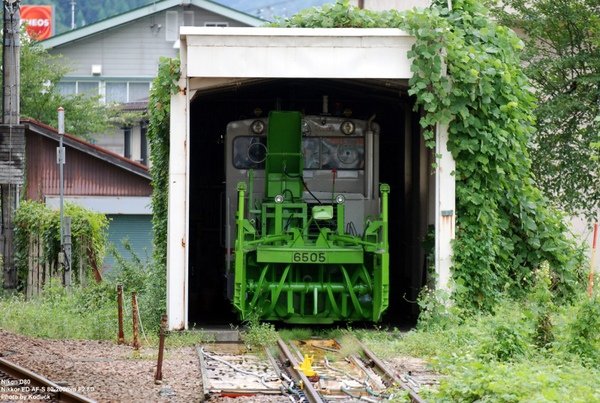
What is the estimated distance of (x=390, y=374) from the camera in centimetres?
1226

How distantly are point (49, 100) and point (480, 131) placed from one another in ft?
85.7

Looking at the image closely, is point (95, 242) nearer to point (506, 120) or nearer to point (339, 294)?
point (339, 294)

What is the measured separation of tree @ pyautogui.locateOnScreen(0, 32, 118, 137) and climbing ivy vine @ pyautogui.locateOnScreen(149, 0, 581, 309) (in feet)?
73.1

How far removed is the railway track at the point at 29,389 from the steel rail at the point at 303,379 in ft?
7.03

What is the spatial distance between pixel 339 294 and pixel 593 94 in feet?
24.9

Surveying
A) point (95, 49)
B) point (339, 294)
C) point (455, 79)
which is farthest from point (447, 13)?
point (95, 49)

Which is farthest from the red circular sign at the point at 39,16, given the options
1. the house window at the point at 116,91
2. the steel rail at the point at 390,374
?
the steel rail at the point at 390,374

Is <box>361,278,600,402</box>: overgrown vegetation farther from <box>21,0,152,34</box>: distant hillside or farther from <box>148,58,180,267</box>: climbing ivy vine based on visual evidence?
<box>21,0,152,34</box>: distant hillside

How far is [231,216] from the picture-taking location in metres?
18.1

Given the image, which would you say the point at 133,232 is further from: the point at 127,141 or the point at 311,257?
the point at 311,257

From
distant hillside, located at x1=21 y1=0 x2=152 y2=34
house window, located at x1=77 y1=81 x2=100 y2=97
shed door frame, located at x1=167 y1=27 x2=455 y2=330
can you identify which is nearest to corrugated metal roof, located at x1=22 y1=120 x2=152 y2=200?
house window, located at x1=77 y1=81 x2=100 y2=97

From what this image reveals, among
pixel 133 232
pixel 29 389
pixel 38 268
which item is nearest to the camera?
pixel 29 389

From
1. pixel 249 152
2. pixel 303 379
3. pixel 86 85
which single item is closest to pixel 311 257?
pixel 249 152

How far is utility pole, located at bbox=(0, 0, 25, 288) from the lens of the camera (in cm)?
2336
